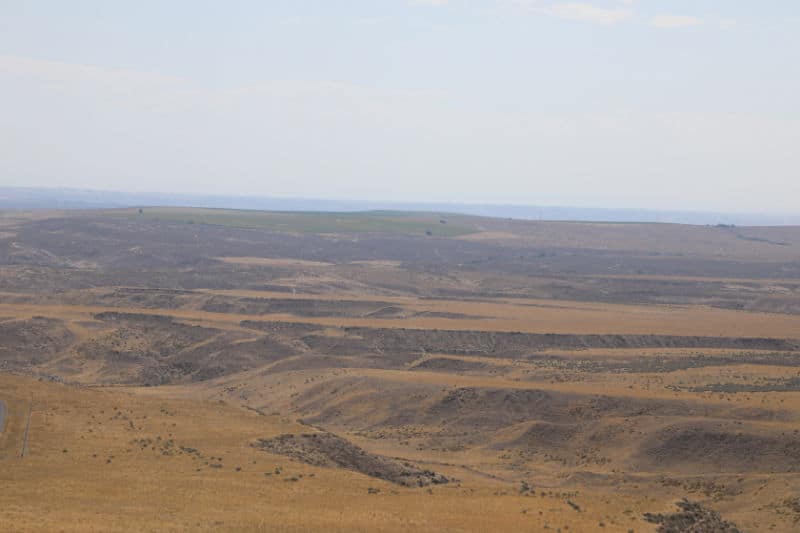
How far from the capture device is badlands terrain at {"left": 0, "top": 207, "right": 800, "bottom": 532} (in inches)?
1182

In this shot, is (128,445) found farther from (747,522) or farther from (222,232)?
(222,232)

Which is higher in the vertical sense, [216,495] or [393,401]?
[216,495]

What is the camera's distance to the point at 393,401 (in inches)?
2111

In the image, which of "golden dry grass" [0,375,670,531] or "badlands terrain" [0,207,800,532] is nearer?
"golden dry grass" [0,375,670,531]

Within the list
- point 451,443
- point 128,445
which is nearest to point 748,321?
point 451,443

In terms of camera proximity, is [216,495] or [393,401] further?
[393,401]

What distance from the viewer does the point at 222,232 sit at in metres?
176

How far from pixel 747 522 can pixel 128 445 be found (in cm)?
2173

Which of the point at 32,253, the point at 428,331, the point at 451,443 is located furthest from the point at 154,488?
the point at 32,253

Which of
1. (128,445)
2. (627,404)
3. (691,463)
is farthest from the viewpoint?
(627,404)

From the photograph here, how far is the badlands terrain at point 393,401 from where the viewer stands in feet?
98.5

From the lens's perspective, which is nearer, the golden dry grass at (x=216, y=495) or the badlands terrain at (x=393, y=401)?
the golden dry grass at (x=216, y=495)

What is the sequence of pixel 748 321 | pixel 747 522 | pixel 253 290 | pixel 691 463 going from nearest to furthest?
pixel 747 522, pixel 691 463, pixel 748 321, pixel 253 290

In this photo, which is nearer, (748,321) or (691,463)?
(691,463)
